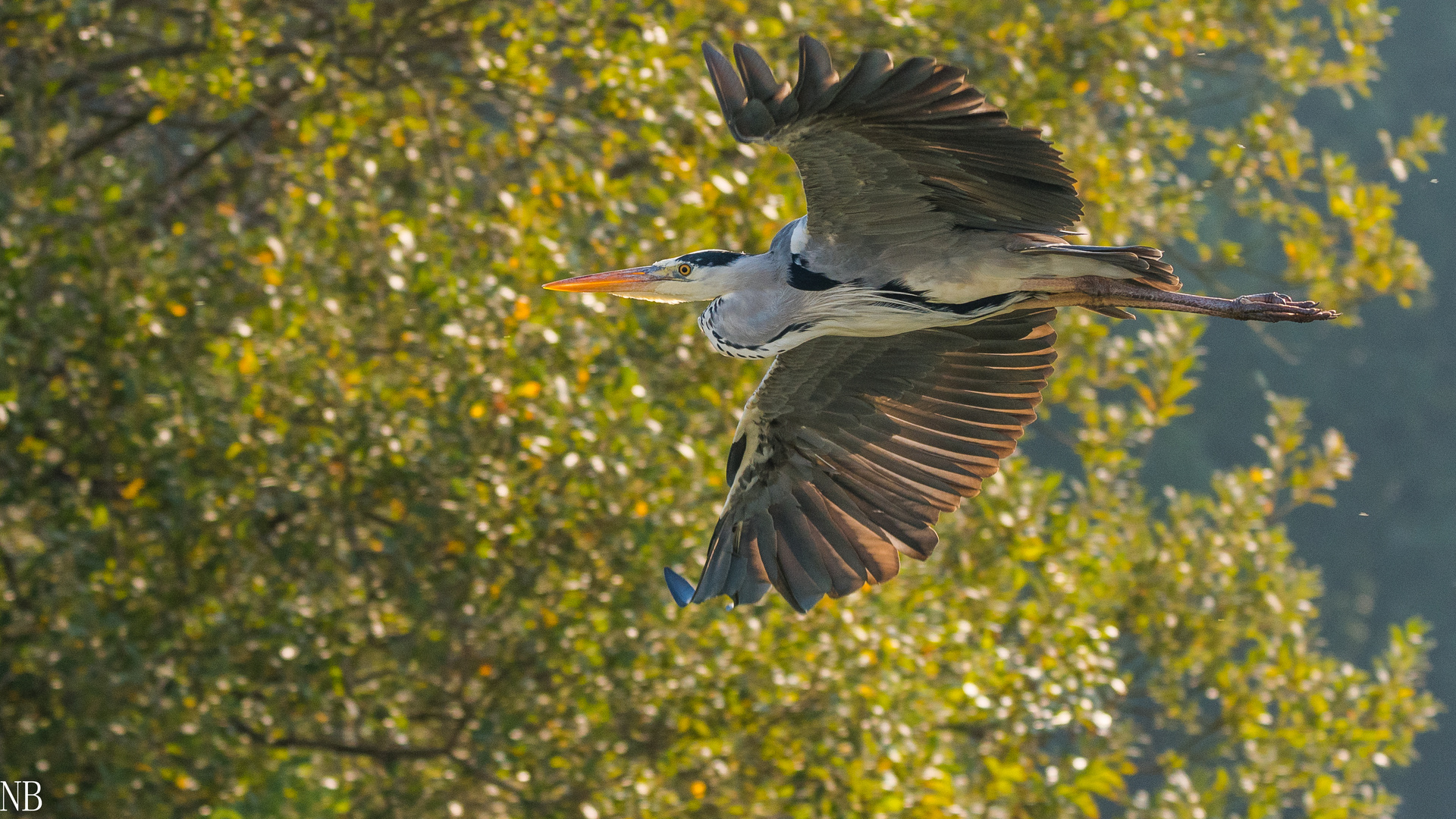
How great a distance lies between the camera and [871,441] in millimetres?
3836

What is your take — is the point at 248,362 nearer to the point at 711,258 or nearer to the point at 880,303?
the point at 711,258

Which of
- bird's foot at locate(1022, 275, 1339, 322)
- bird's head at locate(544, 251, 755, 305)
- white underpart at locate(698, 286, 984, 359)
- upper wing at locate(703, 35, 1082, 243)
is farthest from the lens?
bird's head at locate(544, 251, 755, 305)

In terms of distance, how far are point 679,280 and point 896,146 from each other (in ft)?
2.97

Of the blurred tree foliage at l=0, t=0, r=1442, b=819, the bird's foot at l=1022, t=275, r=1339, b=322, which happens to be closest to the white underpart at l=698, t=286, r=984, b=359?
the bird's foot at l=1022, t=275, r=1339, b=322

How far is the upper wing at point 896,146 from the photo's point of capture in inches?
103

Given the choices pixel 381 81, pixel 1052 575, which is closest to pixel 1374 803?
pixel 1052 575

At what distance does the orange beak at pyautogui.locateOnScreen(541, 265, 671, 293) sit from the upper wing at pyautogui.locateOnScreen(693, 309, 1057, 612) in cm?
39

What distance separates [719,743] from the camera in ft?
14.5

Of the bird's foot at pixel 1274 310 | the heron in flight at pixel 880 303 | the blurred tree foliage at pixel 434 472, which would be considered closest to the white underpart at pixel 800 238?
the heron in flight at pixel 880 303

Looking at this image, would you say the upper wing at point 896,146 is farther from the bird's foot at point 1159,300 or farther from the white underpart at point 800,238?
the bird's foot at point 1159,300

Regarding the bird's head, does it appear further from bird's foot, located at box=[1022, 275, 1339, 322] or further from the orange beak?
bird's foot, located at box=[1022, 275, 1339, 322]

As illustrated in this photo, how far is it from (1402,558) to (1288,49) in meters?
20.9

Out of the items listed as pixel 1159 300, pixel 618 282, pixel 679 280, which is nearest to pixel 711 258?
pixel 679 280

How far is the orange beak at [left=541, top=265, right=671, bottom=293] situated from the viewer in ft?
12.3
